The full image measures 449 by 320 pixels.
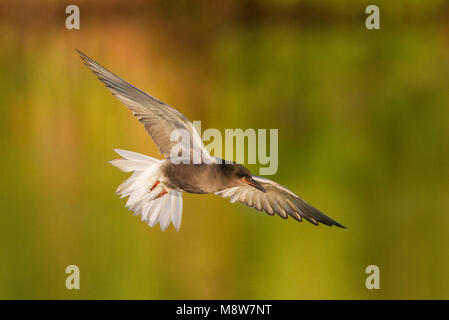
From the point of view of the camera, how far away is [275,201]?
2.07 m

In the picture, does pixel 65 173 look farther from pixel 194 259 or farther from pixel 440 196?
pixel 440 196

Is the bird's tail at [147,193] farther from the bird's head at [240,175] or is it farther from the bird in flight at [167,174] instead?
the bird's head at [240,175]

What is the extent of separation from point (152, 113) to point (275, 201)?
59 centimetres

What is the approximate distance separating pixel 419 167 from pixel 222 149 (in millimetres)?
1679

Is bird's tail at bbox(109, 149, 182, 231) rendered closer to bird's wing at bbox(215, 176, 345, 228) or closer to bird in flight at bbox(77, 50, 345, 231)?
bird in flight at bbox(77, 50, 345, 231)

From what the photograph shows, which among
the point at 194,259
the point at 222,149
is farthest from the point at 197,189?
the point at 194,259

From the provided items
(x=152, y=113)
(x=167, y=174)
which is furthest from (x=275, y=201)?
(x=152, y=113)

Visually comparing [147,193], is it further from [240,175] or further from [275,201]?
[275,201]

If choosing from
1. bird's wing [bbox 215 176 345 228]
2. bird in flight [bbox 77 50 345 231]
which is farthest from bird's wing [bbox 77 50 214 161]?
bird's wing [bbox 215 176 345 228]

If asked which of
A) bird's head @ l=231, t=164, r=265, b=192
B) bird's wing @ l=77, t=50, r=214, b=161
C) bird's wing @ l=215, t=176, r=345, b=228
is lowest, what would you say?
bird's wing @ l=215, t=176, r=345, b=228

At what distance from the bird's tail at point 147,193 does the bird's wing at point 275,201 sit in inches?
7.1

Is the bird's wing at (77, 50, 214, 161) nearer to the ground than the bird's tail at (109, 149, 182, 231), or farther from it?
farther from it

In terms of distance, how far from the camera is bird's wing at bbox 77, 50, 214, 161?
170cm

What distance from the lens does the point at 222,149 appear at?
2.95 meters
